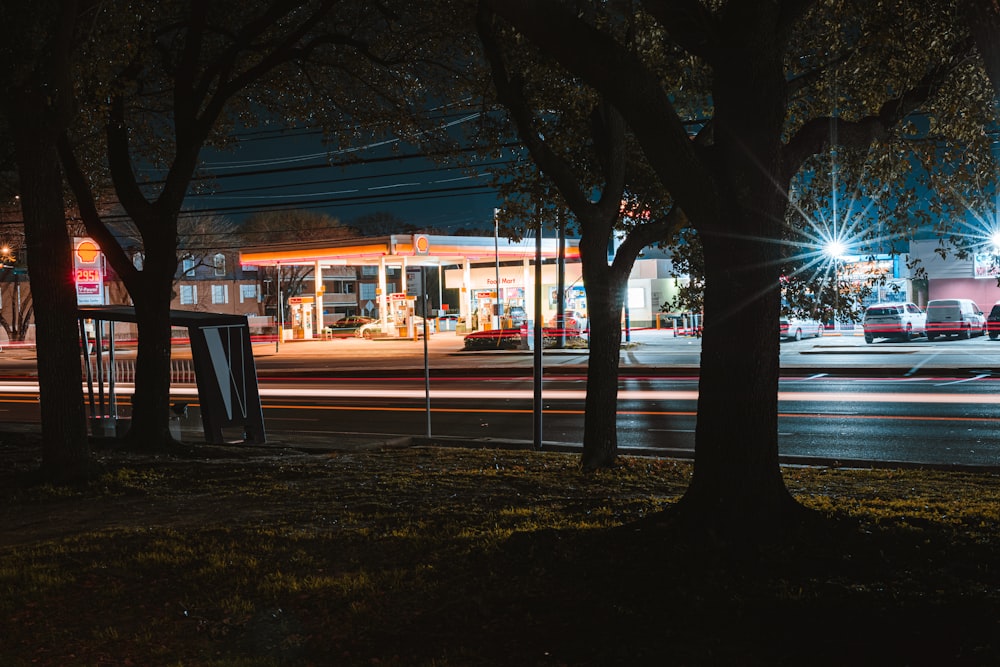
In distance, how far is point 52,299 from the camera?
9.92 meters

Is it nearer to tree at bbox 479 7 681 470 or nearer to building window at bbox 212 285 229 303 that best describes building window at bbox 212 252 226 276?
building window at bbox 212 285 229 303

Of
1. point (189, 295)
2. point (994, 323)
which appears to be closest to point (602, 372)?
point (994, 323)

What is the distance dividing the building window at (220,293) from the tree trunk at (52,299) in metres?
73.5

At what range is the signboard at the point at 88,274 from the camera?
53.9ft

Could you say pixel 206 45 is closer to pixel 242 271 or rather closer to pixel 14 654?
pixel 14 654

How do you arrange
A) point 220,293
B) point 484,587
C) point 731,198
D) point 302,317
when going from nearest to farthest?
point 484,587, point 731,198, point 302,317, point 220,293

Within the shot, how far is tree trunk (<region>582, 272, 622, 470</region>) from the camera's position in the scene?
418 inches

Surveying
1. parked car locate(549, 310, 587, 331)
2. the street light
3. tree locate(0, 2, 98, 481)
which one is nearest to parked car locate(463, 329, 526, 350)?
parked car locate(549, 310, 587, 331)

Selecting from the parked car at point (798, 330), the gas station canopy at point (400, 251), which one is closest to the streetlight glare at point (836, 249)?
the parked car at point (798, 330)

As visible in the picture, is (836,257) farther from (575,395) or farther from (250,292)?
(250,292)

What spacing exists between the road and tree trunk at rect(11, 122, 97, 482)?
22.9 feet

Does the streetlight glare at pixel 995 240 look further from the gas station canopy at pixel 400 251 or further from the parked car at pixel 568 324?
the gas station canopy at pixel 400 251

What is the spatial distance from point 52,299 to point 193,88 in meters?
4.60

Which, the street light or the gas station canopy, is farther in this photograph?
the gas station canopy
